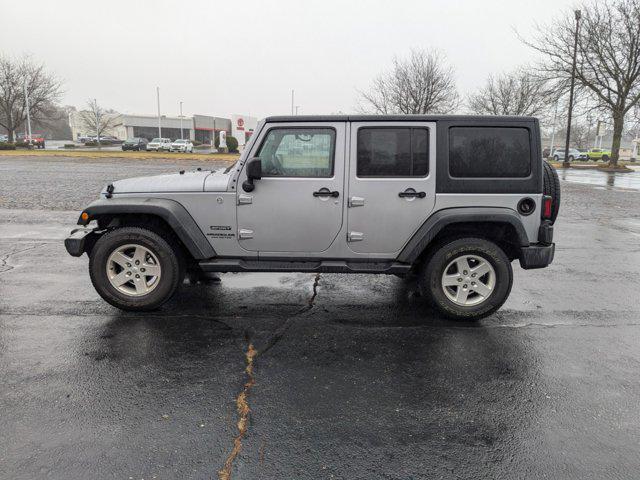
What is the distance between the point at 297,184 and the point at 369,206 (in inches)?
28.1

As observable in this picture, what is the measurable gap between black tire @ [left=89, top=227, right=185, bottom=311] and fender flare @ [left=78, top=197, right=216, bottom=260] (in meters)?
0.19

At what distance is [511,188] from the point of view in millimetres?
→ 4680

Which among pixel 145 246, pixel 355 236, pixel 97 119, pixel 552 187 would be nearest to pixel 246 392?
pixel 355 236

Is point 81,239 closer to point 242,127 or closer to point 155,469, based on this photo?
point 155,469

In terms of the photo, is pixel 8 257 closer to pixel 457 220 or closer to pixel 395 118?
pixel 395 118

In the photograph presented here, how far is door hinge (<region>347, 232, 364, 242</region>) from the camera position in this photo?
15.7ft

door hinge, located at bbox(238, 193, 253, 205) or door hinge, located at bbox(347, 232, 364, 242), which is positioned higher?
door hinge, located at bbox(238, 193, 253, 205)

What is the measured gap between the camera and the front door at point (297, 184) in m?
4.70

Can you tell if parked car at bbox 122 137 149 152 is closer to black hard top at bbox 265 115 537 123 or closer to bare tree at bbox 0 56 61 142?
bare tree at bbox 0 56 61 142

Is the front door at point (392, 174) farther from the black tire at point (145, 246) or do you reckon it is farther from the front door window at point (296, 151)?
the black tire at point (145, 246)

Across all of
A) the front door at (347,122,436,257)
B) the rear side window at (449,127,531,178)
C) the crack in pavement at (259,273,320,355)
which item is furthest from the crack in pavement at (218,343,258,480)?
the rear side window at (449,127,531,178)

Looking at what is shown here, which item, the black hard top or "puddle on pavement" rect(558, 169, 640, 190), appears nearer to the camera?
the black hard top

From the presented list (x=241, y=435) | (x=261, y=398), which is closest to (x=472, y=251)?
(x=261, y=398)

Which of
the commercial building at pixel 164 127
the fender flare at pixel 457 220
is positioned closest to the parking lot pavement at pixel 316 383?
the fender flare at pixel 457 220
